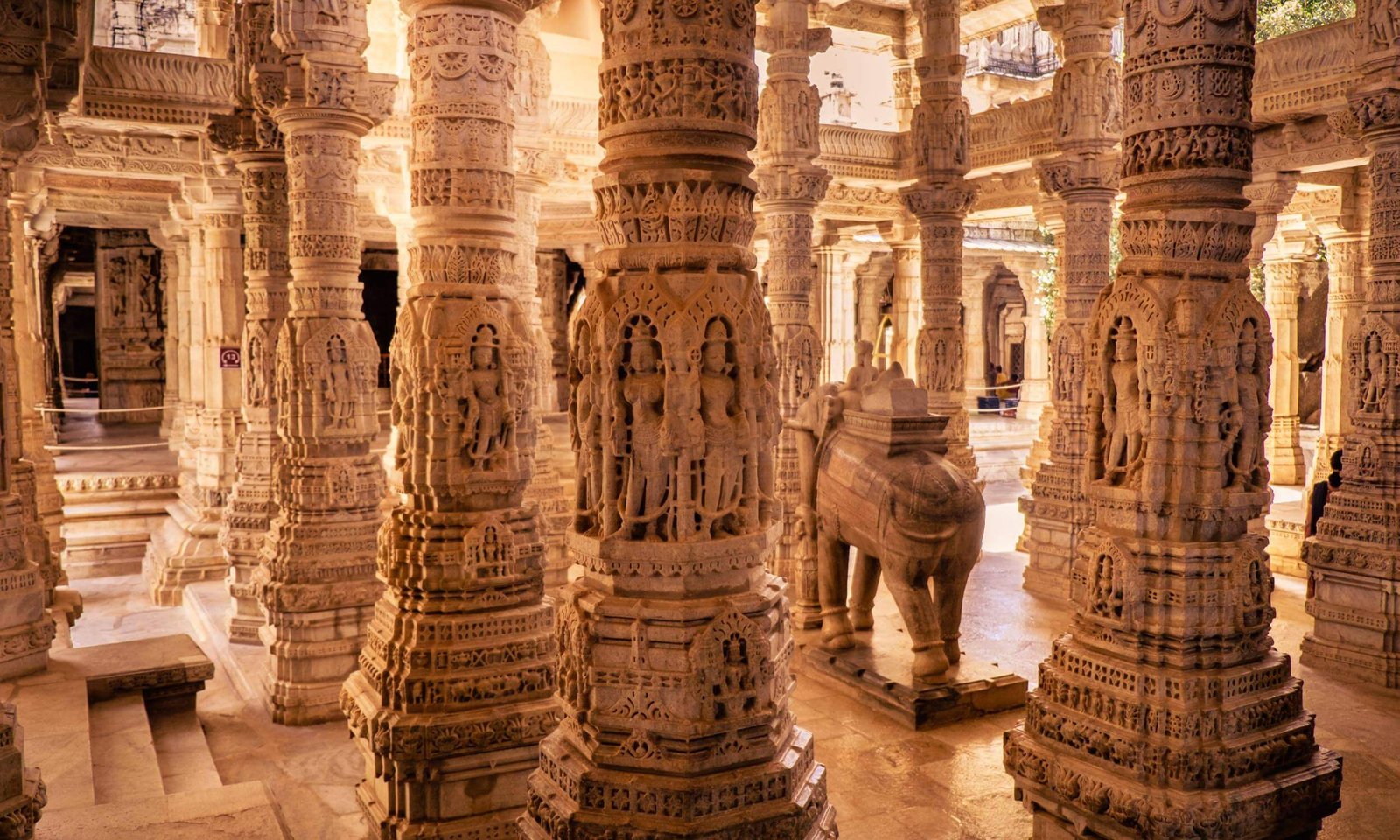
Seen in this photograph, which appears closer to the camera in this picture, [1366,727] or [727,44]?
[727,44]

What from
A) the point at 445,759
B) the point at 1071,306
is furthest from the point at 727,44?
the point at 1071,306

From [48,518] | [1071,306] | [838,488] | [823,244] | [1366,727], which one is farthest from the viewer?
[823,244]

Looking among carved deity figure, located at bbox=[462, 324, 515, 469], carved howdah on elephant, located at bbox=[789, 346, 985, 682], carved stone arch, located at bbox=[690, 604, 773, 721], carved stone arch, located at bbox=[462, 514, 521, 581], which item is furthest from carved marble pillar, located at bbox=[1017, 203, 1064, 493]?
carved stone arch, located at bbox=[690, 604, 773, 721]

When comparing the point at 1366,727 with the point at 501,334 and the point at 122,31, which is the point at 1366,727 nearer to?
the point at 501,334

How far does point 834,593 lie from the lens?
23.6ft

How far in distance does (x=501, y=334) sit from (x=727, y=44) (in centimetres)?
236

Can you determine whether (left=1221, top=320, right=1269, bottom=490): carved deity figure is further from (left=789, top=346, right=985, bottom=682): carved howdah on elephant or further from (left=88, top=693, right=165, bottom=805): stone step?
(left=88, top=693, right=165, bottom=805): stone step

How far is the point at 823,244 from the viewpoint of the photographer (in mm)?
19438

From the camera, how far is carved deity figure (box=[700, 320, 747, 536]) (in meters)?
3.12

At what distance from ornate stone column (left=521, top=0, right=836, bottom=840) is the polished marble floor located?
78.5 inches

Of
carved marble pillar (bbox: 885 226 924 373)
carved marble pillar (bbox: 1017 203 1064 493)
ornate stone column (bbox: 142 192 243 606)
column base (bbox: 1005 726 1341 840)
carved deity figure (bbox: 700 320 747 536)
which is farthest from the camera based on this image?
carved marble pillar (bbox: 885 226 924 373)

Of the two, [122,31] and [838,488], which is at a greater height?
[122,31]

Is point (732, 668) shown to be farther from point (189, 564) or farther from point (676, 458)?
point (189, 564)

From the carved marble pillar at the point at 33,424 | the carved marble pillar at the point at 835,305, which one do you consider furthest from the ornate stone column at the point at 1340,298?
the carved marble pillar at the point at 33,424
